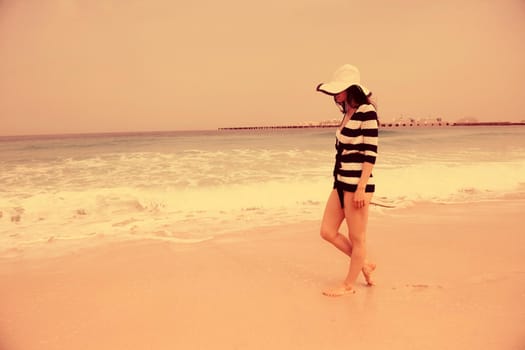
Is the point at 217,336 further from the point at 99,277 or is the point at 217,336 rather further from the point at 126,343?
the point at 99,277

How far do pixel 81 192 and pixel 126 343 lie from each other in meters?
6.09

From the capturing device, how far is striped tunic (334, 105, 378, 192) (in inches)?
93.2

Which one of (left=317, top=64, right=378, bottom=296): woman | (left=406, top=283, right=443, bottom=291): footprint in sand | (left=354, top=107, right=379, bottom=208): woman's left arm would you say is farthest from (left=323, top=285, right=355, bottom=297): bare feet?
(left=354, top=107, right=379, bottom=208): woman's left arm

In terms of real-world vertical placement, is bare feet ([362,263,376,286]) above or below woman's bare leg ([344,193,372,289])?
below

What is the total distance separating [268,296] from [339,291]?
0.54 m

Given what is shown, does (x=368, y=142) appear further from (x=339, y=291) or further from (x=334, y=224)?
(x=339, y=291)

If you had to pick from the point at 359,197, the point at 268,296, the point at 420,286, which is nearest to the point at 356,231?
the point at 359,197

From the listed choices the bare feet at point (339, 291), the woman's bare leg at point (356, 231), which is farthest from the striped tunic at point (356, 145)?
the bare feet at point (339, 291)

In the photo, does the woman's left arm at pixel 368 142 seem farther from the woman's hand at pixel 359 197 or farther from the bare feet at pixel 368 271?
the bare feet at pixel 368 271

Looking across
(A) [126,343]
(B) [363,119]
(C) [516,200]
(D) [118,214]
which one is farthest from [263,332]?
(C) [516,200]

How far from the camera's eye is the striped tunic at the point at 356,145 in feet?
7.77

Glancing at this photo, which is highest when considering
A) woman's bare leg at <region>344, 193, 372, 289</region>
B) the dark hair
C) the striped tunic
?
the dark hair

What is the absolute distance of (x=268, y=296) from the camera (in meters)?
2.64

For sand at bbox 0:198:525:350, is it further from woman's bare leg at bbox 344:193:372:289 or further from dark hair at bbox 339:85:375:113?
dark hair at bbox 339:85:375:113
